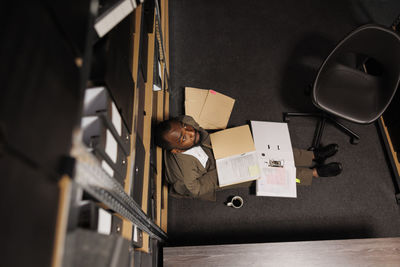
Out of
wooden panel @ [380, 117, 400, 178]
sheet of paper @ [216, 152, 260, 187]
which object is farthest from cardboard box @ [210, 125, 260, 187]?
wooden panel @ [380, 117, 400, 178]

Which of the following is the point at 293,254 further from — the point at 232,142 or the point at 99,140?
the point at 99,140

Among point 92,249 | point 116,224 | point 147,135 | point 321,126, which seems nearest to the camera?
point 92,249

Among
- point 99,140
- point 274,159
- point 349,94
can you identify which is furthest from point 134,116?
point 349,94

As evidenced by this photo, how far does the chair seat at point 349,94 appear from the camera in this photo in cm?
175

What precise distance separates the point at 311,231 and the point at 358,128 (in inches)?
39.6

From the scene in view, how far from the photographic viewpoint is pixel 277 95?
2.26 m

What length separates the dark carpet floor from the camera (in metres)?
1.87

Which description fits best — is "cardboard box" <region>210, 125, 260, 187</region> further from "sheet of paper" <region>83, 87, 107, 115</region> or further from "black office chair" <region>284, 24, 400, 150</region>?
"sheet of paper" <region>83, 87, 107, 115</region>

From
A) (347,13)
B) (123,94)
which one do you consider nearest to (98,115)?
(123,94)

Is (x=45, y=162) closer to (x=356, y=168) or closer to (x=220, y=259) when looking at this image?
(x=220, y=259)

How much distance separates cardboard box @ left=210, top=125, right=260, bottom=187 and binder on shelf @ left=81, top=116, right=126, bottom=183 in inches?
41.1

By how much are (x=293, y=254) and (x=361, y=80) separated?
141cm

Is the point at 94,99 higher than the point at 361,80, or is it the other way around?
the point at 361,80

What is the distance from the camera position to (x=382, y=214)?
6.31ft
